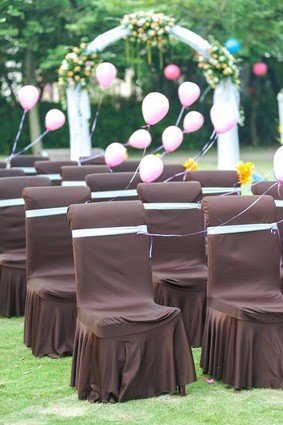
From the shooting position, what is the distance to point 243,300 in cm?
655

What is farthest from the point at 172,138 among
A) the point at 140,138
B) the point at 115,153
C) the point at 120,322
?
the point at 120,322

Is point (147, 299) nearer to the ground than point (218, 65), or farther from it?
nearer to the ground

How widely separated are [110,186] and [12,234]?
0.98 m

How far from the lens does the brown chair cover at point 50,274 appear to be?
7.12 metres

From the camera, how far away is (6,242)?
8656 millimetres

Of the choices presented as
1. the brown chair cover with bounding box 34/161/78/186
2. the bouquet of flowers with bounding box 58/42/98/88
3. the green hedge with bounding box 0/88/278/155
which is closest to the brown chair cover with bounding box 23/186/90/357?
the brown chair cover with bounding box 34/161/78/186

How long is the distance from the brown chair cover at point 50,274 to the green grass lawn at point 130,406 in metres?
0.45

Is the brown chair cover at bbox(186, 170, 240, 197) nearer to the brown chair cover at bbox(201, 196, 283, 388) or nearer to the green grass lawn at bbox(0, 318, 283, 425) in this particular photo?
the brown chair cover at bbox(201, 196, 283, 388)

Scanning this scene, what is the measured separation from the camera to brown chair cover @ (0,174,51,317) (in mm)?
8383

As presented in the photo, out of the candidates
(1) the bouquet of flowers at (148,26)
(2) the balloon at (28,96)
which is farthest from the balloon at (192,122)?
(1) the bouquet of flowers at (148,26)

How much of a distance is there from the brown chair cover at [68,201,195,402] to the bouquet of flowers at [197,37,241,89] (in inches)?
338

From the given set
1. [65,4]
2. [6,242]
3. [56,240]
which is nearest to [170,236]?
[56,240]

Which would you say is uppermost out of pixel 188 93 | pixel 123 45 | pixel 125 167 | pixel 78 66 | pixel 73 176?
pixel 123 45

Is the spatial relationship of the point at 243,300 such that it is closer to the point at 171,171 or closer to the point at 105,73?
the point at 171,171
